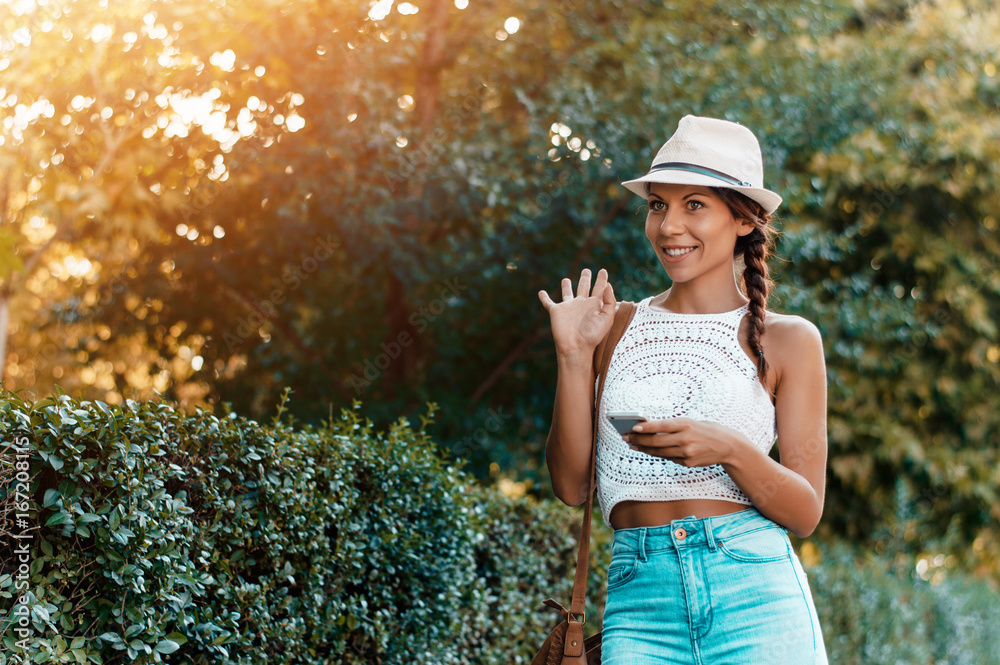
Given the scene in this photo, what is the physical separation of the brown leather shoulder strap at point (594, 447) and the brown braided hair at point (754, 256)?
0.34m

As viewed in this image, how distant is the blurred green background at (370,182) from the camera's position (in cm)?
633

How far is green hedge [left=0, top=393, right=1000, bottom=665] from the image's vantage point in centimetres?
220

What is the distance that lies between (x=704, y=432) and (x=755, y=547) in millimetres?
363

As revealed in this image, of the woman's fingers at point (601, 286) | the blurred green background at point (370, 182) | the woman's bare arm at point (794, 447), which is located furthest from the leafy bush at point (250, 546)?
the blurred green background at point (370, 182)

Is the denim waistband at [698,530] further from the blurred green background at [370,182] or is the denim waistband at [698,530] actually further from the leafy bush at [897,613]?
the leafy bush at [897,613]

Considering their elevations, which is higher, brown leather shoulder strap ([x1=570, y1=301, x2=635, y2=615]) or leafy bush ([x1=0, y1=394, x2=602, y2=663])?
brown leather shoulder strap ([x1=570, y1=301, x2=635, y2=615])

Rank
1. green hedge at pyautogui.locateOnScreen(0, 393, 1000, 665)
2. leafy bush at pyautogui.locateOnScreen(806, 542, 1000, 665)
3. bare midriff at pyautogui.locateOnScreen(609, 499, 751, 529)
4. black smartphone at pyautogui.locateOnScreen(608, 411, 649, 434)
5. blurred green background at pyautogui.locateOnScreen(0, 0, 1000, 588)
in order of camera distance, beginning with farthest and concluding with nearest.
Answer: leafy bush at pyautogui.locateOnScreen(806, 542, 1000, 665) → blurred green background at pyautogui.locateOnScreen(0, 0, 1000, 588) → bare midriff at pyautogui.locateOnScreen(609, 499, 751, 529) → green hedge at pyautogui.locateOnScreen(0, 393, 1000, 665) → black smartphone at pyautogui.locateOnScreen(608, 411, 649, 434)

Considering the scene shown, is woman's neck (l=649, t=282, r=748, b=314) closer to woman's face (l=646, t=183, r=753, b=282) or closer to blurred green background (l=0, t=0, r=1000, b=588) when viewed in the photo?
woman's face (l=646, t=183, r=753, b=282)

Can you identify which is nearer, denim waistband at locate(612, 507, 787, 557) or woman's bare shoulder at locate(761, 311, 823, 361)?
denim waistband at locate(612, 507, 787, 557)

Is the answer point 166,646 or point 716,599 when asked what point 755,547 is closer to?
point 716,599

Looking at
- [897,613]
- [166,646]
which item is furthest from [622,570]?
[897,613]

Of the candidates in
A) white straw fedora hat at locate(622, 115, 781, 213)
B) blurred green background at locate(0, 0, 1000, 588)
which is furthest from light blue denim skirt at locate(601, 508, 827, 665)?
blurred green background at locate(0, 0, 1000, 588)

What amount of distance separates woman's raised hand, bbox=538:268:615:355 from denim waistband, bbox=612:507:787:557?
53 cm

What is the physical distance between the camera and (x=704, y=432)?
7.07 ft
